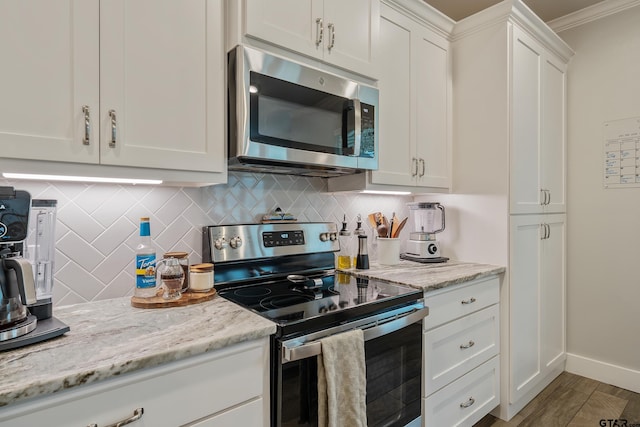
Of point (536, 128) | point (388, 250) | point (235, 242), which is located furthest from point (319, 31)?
point (536, 128)

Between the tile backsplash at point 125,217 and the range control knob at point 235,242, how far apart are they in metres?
0.13

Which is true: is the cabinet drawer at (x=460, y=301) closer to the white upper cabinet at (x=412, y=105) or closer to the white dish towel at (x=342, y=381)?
the white dish towel at (x=342, y=381)

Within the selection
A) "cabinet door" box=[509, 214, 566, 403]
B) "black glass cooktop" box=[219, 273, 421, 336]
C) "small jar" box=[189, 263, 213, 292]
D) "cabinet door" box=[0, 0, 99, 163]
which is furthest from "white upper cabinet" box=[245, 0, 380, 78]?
"cabinet door" box=[509, 214, 566, 403]

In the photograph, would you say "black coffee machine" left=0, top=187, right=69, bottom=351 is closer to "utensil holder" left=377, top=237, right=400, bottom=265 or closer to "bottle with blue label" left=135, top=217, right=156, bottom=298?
"bottle with blue label" left=135, top=217, right=156, bottom=298

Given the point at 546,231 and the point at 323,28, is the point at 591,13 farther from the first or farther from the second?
the point at 323,28

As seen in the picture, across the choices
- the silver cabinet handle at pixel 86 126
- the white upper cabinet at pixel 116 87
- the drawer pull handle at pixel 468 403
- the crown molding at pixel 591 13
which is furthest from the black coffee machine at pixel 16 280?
the crown molding at pixel 591 13

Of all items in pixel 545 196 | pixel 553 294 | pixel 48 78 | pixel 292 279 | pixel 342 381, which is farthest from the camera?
pixel 553 294

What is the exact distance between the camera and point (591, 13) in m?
2.56

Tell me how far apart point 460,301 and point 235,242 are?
117 cm

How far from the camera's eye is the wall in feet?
8.02

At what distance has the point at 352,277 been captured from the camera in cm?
184

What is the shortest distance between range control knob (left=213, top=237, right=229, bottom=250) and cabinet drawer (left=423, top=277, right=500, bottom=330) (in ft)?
3.10

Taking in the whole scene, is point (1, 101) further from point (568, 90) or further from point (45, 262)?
point (568, 90)

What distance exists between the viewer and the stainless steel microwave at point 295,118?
1.35 meters
